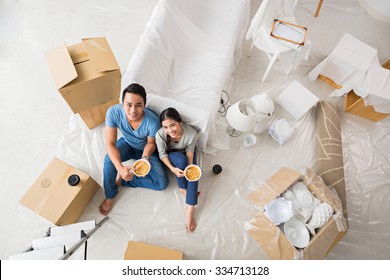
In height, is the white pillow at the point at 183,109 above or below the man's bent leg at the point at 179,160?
above

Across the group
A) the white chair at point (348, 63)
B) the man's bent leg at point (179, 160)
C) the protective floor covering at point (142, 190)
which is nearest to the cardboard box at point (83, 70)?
the protective floor covering at point (142, 190)

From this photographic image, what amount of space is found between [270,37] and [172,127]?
1.38 meters

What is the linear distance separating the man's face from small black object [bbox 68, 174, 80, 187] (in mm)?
588

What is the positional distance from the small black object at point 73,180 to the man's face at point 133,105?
59 centimetres

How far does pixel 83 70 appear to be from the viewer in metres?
1.64

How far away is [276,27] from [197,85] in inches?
38.0

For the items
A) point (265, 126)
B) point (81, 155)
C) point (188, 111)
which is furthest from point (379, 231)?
point (81, 155)

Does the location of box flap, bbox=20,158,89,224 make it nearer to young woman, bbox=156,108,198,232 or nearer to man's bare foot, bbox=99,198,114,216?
man's bare foot, bbox=99,198,114,216

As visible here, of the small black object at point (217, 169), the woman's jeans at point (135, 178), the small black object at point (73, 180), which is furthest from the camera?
the small black object at point (217, 169)

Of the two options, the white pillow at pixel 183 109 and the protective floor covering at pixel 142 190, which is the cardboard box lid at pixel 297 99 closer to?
the protective floor covering at pixel 142 190

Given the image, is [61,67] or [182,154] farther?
[182,154]

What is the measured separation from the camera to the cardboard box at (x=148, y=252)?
164cm

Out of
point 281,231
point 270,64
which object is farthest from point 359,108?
point 281,231

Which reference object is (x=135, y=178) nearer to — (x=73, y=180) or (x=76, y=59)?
(x=73, y=180)
